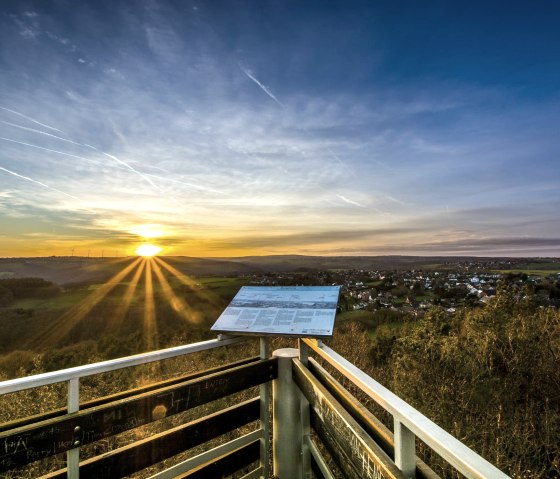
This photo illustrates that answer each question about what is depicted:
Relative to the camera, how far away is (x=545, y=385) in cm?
914

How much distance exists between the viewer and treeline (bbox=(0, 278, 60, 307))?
45.2 m

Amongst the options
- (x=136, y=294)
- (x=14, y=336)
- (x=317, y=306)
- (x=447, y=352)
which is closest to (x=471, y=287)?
(x=447, y=352)

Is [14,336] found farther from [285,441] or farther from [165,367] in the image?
[285,441]

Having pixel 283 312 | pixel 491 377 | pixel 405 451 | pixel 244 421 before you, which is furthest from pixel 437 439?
pixel 491 377

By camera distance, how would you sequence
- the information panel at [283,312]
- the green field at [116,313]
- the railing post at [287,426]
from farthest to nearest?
the green field at [116,313] < the railing post at [287,426] < the information panel at [283,312]

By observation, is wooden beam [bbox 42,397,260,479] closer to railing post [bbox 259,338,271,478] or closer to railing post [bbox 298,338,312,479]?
railing post [bbox 259,338,271,478]

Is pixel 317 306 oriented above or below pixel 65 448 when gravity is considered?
above

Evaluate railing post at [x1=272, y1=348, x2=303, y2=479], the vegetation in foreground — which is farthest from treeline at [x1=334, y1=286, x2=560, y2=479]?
railing post at [x1=272, y1=348, x2=303, y2=479]

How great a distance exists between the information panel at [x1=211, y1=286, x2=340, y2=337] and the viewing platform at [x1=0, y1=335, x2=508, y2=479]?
135mm

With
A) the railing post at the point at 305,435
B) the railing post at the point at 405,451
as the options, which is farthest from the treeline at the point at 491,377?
the railing post at the point at 405,451

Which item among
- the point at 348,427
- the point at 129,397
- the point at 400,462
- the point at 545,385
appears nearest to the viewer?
the point at 400,462

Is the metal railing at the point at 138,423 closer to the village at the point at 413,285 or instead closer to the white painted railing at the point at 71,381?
the white painted railing at the point at 71,381

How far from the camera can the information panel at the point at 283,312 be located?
2605 mm

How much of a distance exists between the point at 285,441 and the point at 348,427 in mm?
1210
